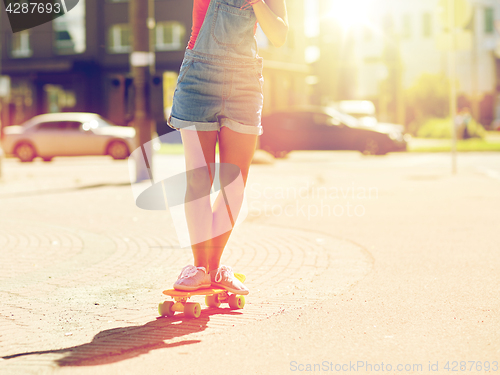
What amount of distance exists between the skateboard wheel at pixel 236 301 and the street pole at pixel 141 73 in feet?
26.8

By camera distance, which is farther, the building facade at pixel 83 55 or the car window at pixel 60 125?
the building facade at pixel 83 55

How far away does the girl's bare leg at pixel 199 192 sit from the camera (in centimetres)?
367

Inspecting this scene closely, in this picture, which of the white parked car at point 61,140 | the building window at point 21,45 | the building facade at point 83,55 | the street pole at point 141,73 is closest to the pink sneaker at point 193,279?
the street pole at point 141,73

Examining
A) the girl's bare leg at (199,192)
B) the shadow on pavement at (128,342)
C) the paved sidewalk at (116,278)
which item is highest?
the girl's bare leg at (199,192)

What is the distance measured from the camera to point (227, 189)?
3.77m

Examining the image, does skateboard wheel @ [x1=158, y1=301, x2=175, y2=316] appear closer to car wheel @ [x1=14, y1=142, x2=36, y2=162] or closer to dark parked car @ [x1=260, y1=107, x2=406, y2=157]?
dark parked car @ [x1=260, y1=107, x2=406, y2=157]

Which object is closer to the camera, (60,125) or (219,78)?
(219,78)

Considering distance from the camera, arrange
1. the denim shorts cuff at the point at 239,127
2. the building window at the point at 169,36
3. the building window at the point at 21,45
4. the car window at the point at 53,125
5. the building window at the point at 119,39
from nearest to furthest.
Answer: the denim shorts cuff at the point at 239,127
the car window at the point at 53,125
the building window at the point at 169,36
the building window at the point at 119,39
the building window at the point at 21,45

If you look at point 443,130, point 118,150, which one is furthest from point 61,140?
point 443,130

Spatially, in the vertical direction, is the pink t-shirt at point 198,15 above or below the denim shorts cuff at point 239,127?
above

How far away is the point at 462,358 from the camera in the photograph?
293 cm

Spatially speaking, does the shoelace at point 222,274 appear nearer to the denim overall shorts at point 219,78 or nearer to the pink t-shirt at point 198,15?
the denim overall shorts at point 219,78

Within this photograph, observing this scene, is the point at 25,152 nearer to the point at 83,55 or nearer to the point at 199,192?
the point at 83,55

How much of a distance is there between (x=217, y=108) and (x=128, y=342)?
1.25m
